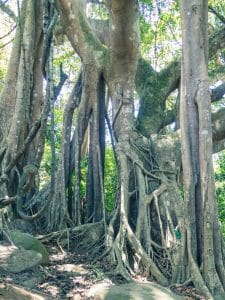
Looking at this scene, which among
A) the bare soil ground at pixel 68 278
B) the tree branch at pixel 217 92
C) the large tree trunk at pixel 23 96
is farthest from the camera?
the tree branch at pixel 217 92

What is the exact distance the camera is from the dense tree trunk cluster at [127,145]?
454cm

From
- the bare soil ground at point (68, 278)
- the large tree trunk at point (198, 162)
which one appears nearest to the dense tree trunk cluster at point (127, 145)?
the large tree trunk at point (198, 162)

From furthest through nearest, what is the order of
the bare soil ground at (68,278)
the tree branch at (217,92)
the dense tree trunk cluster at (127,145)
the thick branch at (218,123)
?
the tree branch at (217,92)
the thick branch at (218,123)
the dense tree trunk cluster at (127,145)
the bare soil ground at (68,278)

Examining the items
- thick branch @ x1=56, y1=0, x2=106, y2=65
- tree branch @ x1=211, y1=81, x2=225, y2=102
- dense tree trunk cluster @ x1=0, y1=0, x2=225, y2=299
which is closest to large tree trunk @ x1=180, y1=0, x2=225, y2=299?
dense tree trunk cluster @ x1=0, y1=0, x2=225, y2=299

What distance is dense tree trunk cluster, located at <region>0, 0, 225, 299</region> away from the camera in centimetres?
454

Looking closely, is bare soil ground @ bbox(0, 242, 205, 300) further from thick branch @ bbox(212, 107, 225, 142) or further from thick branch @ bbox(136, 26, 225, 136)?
thick branch @ bbox(212, 107, 225, 142)

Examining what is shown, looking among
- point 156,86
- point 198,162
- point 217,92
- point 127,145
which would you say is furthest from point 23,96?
point 217,92

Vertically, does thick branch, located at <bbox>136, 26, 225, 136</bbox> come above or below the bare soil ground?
above

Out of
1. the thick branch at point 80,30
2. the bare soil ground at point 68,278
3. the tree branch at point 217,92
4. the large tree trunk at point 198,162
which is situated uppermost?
the thick branch at point 80,30

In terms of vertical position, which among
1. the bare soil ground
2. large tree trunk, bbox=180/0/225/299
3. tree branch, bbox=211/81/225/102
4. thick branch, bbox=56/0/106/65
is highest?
thick branch, bbox=56/0/106/65

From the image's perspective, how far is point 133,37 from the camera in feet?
19.9

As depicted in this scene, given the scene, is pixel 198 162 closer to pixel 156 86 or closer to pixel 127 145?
pixel 127 145

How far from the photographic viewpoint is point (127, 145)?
19.9 ft

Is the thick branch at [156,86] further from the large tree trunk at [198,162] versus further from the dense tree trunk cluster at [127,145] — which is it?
the large tree trunk at [198,162]
